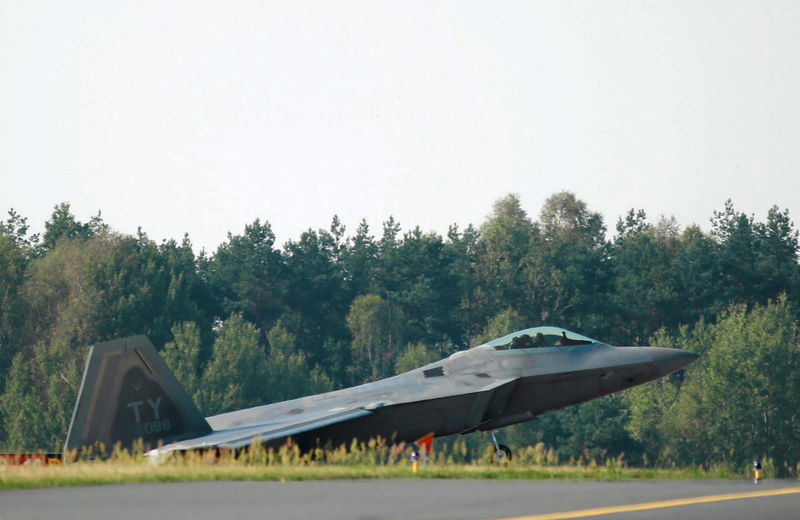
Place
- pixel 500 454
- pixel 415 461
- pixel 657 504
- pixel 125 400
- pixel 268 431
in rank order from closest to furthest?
pixel 657 504 → pixel 415 461 → pixel 268 431 → pixel 500 454 → pixel 125 400

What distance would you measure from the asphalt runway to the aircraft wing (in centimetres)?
738

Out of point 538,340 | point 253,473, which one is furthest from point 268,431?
point 253,473

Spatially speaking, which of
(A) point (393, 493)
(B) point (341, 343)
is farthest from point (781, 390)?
(A) point (393, 493)

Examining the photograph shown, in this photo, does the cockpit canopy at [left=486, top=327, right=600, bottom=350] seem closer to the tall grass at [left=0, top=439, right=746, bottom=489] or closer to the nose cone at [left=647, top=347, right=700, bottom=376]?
the nose cone at [left=647, top=347, right=700, bottom=376]

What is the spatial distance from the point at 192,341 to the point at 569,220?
4819 cm

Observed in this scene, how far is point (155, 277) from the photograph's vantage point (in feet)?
328

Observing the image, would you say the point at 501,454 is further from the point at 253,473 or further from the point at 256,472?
the point at 253,473

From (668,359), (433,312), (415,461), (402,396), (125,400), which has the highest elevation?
(433,312)

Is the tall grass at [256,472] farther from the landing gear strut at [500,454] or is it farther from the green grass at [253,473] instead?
the landing gear strut at [500,454]

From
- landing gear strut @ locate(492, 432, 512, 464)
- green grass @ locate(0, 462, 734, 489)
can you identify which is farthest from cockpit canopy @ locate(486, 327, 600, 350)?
green grass @ locate(0, 462, 734, 489)

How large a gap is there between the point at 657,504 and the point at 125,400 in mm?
14757

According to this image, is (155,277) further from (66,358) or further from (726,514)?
(726,514)

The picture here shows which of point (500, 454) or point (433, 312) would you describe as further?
point (433, 312)

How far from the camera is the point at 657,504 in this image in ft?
43.3
